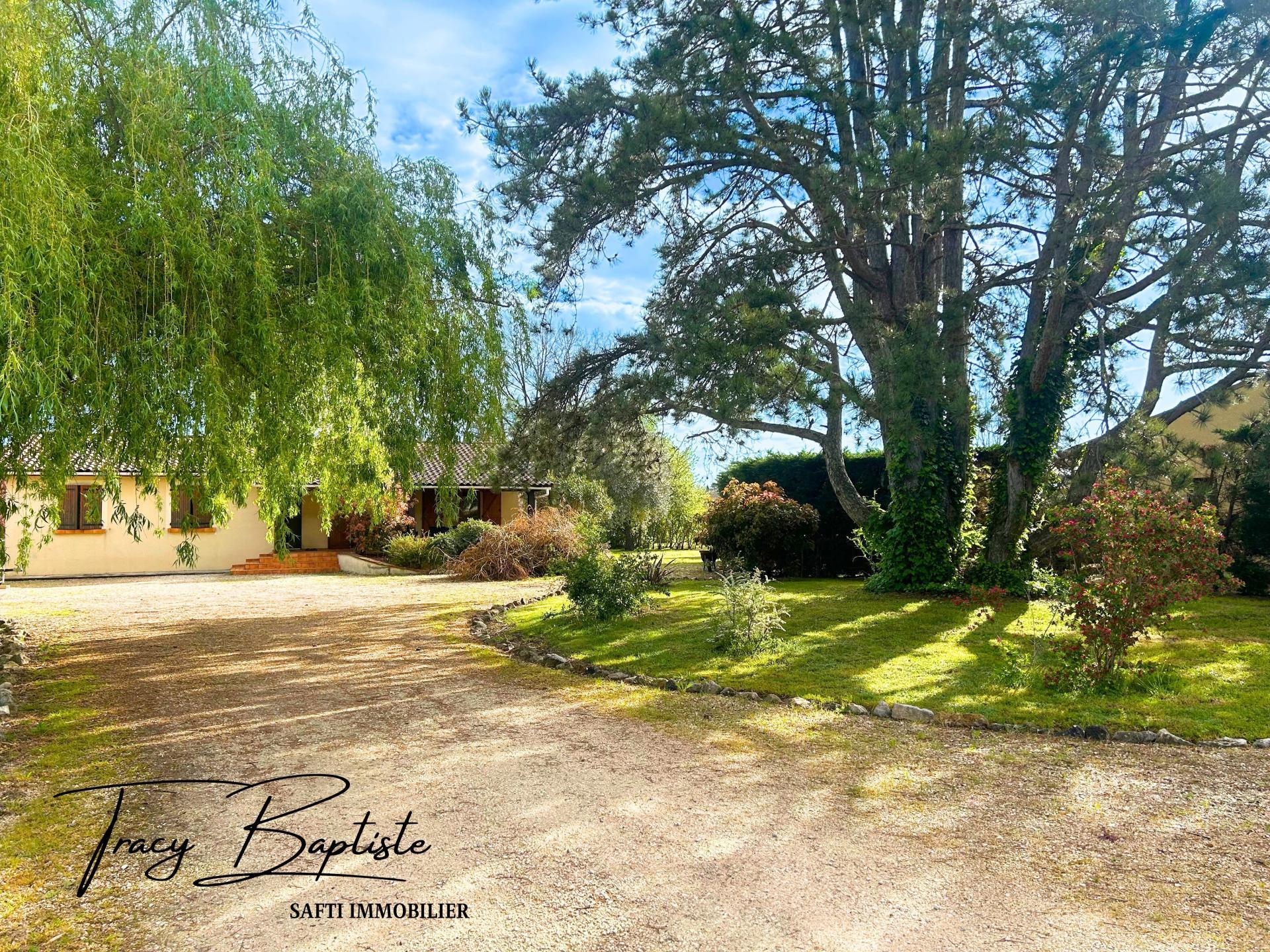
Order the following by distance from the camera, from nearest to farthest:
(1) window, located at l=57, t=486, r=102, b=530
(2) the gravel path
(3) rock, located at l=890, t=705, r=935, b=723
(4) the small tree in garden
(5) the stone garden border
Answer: (2) the gravel path < (5) the stone garden border < (3) rock, located at l=890, t=705, r=935, b=723 < (4) the small tree in garden < (1) window, located at l=57, t=486, r=102, b=530

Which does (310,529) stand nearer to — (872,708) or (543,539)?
(543,539)

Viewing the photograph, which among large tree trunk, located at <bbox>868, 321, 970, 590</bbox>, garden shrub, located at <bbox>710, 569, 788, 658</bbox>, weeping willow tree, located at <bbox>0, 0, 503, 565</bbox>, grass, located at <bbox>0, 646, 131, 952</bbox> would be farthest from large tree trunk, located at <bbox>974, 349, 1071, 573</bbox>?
grass, located at <bbox>0, 646, 131, 952</bbox>

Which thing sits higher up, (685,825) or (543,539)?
(543,539)

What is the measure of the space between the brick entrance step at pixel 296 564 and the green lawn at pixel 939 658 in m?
12.7

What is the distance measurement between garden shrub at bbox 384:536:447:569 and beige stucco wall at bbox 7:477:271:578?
3492 mm

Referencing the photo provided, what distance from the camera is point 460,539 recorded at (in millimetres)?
20656

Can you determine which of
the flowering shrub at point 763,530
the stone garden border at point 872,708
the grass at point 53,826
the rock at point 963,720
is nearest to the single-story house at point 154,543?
the flowering shrub at point 763,530

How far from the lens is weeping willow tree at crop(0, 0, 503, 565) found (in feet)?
15.2

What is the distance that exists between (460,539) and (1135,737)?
17.2 meters

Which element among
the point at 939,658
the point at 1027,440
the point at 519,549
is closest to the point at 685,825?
the point at 939,658

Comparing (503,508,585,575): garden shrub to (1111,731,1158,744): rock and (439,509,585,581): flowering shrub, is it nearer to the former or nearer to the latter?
(439,509,585,581): flowering shrub

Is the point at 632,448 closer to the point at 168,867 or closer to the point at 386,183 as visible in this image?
the point at 386,183

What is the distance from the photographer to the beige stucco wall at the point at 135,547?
20297 mm

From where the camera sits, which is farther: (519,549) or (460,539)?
(460,539)
